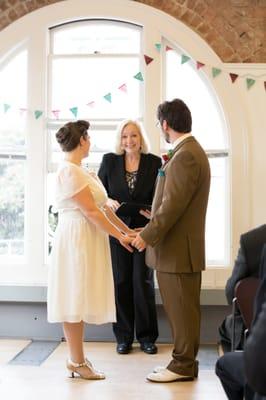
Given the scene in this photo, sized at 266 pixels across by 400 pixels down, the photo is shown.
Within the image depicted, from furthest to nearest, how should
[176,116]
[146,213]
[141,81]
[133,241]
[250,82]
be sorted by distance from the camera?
1. [141,81]
2. [250,82]
3. [146,213]
4. [133,241]
5. [176,116]

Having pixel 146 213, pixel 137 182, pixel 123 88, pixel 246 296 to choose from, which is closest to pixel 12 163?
pixel 123 88

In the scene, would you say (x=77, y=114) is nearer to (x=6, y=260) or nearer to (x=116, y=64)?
(x=116, y=64)

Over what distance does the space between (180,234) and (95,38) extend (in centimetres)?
215

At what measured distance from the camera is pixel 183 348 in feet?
11.3

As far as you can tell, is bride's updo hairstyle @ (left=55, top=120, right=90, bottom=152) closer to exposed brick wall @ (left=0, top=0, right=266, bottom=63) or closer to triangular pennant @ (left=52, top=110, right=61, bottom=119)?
triangular pennant @ (left=52, top=110, right=61, bottom=119)

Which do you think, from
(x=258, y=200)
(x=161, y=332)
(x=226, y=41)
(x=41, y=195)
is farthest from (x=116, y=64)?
(x=161, y=332)

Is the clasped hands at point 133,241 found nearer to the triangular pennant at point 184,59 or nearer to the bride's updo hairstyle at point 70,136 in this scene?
the bride's updo hairstyle at point 70,136

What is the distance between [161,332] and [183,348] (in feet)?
3.95

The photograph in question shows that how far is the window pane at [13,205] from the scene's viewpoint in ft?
15.9

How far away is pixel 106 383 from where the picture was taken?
3.50 metres

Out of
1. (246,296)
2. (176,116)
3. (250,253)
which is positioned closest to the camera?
(246,296)

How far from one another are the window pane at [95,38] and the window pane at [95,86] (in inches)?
3.1

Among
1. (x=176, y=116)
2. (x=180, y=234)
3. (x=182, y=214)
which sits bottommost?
(x=180, y=234)

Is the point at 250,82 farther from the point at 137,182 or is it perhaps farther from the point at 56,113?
the point at 56,113
